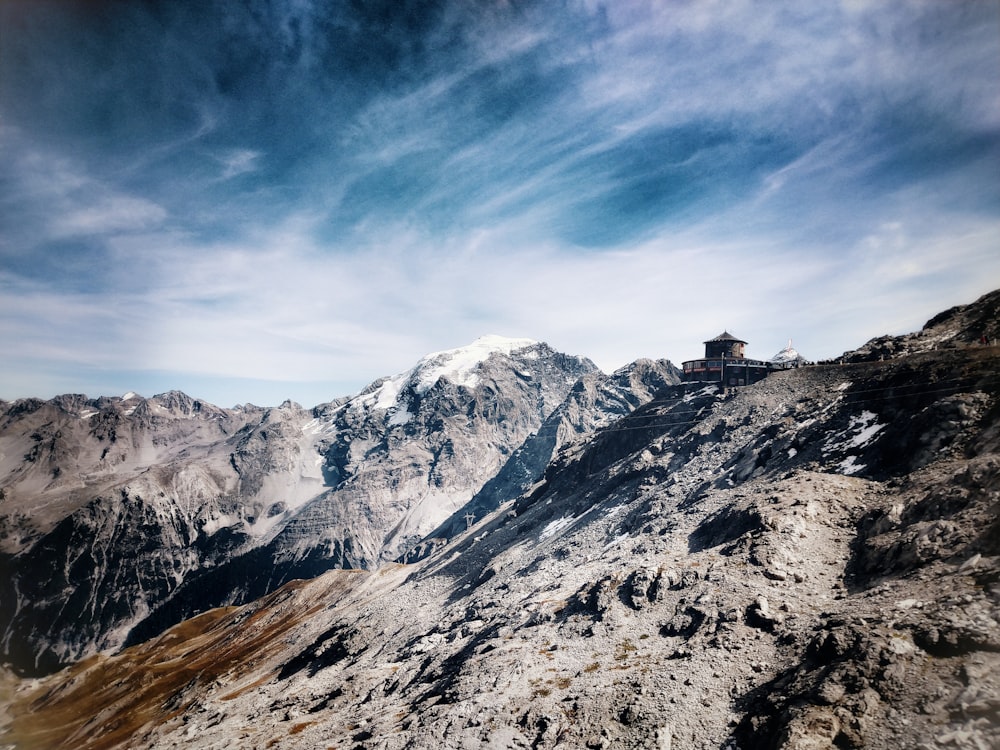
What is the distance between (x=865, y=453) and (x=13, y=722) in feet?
674

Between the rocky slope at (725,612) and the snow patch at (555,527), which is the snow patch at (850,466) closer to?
the rocky slope at (725,612)

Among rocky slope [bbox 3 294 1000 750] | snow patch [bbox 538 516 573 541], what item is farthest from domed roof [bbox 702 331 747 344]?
snow patch [bbox 538 516 573 541]

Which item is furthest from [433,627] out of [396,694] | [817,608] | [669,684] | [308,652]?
[817,608]

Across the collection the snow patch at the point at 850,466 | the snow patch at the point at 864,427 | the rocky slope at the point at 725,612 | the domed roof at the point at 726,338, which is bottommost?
the rocky slope at the point at 725,612

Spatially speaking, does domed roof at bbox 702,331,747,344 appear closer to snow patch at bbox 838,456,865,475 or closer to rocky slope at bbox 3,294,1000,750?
rocky slope at bbox 3,294,1000,750

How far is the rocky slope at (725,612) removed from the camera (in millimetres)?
28688

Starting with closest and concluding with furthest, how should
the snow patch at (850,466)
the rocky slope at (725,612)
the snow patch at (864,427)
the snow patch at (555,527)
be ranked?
the rocky slope at (725,612)
the snow patch at (850,466)
the snow patch at (864,427)
the snow patch at (555,527)

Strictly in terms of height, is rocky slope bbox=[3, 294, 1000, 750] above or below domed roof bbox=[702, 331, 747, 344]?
below

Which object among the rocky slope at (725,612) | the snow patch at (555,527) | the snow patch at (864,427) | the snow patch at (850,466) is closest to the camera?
the rocky slope at (725,612)

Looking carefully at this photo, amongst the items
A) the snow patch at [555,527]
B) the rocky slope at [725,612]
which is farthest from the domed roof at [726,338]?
the snow patch at [555,527]

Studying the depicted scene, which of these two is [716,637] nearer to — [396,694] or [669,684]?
[669,684]

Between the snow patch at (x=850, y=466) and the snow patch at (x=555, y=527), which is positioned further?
the snow patch at (x=555, y=527)

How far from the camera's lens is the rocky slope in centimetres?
2869

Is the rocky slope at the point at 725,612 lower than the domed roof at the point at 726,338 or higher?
lower
